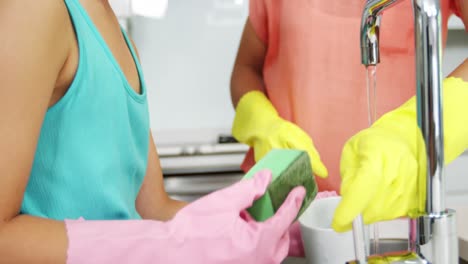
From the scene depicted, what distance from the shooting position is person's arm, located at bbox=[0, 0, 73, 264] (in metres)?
0.57

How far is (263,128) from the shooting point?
1.16 m

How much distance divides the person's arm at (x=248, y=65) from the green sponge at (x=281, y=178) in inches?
25.4

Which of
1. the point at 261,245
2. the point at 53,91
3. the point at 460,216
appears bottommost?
the point at 460,216

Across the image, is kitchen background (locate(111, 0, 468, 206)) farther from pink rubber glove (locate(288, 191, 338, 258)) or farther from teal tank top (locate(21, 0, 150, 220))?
teal tank top (locate(21, 0, 150, 220))

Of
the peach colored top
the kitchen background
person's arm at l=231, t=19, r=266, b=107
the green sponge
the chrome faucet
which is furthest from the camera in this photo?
the kitchen background

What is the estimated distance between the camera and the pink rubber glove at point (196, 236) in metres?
0.61

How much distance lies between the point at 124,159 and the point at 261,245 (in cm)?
27

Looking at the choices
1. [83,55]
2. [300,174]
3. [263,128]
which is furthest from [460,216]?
[83,55]

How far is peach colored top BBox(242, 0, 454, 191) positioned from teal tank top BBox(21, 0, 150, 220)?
54 centimetres

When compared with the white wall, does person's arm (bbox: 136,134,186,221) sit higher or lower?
lower

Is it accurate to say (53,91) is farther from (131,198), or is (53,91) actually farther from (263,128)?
(263,128)

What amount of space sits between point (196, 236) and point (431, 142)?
0.90 ft

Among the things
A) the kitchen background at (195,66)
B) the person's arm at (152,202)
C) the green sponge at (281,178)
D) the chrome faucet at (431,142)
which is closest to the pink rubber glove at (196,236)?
the green sponge at (281,178)

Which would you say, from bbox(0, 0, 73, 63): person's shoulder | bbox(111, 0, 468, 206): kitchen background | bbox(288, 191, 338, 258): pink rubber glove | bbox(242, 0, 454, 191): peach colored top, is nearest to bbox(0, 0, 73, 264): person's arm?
bbox(0, 0, 73, 63): person's shoulder
